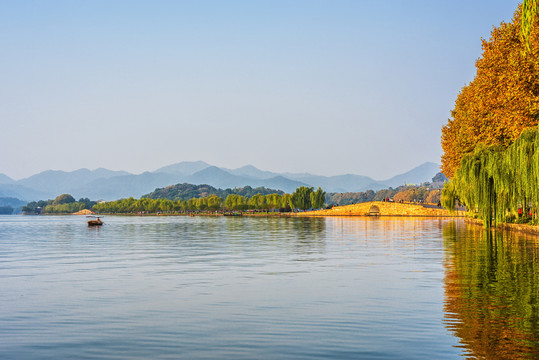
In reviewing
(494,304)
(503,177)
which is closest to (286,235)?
(503,177)

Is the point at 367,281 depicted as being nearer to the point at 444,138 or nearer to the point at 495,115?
the point at 495,115

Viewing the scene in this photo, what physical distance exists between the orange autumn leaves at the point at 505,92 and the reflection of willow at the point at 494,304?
19174mm

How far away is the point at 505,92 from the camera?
168ft

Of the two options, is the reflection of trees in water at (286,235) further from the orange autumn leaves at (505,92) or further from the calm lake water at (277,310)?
the orange autumn leaves at (505,92)

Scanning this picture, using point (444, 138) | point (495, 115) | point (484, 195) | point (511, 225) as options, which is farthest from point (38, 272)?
point (444, 138)

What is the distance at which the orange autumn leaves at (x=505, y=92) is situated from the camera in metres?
47.6

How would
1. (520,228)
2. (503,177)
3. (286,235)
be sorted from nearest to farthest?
(503,177)
(520,228)
(286,235)

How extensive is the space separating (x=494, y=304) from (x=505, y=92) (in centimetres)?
3818

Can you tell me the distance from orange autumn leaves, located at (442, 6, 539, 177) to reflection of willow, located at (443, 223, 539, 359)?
19.2 m

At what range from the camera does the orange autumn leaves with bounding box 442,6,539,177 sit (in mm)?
47625

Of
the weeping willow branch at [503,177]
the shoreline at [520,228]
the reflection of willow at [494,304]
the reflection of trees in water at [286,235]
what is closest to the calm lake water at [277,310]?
the reflection of willow at [494,304]

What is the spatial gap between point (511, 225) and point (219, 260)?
122 feet

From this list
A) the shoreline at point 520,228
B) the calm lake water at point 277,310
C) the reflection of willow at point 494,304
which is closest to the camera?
the reflection of willow at point 494,304

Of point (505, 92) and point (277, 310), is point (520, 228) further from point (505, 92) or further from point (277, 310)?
point (277, 310)
